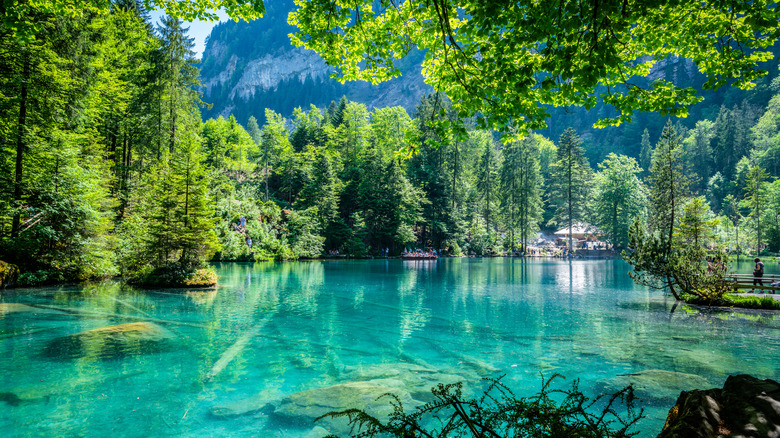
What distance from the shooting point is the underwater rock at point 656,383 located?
6191 millimetres

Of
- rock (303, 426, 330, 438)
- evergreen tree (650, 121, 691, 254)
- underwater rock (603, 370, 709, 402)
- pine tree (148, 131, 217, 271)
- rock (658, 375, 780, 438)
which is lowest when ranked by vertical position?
rock (303, 426, 330, 438)

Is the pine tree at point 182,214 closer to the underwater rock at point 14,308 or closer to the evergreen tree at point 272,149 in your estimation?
the underwater rock at point 14,308

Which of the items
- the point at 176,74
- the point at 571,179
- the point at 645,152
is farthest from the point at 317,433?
the point at 645,152

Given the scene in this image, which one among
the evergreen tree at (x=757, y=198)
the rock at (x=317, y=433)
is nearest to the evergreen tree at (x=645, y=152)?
→ the evergreen tree at (x=757, y=198)

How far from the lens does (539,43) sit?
521 cm

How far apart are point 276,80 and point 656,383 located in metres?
187

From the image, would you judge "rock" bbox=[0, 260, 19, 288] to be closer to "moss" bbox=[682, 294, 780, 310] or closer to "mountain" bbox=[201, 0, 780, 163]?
"moss" bbox=[682, 294, 780, 310]

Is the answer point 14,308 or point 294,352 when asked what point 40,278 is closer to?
point 14,308

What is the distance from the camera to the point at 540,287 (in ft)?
70.7

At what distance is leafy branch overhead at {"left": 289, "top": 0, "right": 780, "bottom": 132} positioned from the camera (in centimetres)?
447

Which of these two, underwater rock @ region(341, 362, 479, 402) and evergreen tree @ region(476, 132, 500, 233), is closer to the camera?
underwater rock @ region(341, 362, 479, 402)

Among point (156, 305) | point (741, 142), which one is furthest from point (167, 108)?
point (741, 142)

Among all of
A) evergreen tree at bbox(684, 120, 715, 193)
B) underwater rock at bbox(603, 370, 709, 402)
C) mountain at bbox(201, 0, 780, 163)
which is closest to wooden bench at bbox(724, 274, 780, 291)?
underwater rock at bbox(603, 370, 709, 402)

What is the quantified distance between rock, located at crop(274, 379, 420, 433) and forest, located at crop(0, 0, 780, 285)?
3838mm
